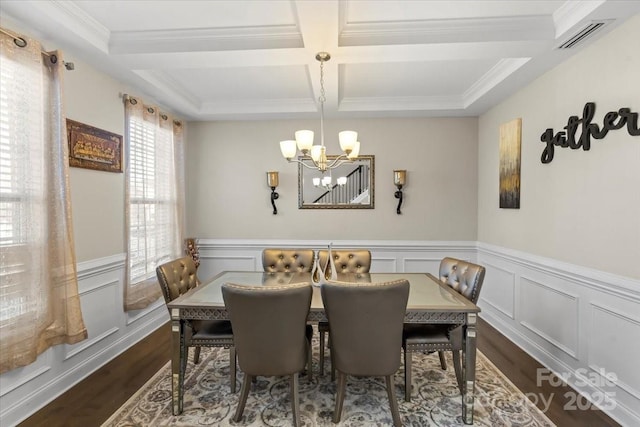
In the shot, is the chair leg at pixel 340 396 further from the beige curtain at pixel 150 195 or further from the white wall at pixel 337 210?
the white wall at pixel 337 210

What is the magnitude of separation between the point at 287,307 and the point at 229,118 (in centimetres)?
314

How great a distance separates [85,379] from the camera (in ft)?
8.41

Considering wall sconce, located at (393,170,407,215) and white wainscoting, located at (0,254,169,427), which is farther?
wall sconce, located at (393,170,407,215)

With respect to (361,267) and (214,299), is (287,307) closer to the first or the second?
(214,299)

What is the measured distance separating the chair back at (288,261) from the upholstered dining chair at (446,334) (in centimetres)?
115

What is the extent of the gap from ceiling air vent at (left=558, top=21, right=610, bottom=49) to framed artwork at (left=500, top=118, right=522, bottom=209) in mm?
957

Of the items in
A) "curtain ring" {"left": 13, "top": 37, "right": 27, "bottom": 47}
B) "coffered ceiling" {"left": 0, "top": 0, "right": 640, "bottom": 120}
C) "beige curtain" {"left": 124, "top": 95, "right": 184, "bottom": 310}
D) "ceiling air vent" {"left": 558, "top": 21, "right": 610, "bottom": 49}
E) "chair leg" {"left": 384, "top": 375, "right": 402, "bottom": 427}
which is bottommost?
"chair leg" {"left": 384, "top": 375, "right": 402, "bottom": 427}

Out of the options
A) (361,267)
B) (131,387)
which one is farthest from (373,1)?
(131,387)

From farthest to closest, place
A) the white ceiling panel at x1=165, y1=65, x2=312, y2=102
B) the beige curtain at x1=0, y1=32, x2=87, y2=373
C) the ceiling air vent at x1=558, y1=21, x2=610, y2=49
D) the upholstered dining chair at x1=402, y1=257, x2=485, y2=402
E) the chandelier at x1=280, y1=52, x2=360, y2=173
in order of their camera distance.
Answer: the white ceiling panel at x1=165, y1=65, x2=312, y2=102
the chandelier at x1=280, y1=52, x2=360, y2=173
the upholstered dining chair at x1=402, y1=257, x2=485, y2=402
the ceiling air vent at x1=558, y1=21, x2=610, y2=49
the beige curtain at x1=0, y1=32, x2=87, y2=373

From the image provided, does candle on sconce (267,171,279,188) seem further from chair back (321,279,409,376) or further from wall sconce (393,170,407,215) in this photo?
chair back (321,279,409,376)

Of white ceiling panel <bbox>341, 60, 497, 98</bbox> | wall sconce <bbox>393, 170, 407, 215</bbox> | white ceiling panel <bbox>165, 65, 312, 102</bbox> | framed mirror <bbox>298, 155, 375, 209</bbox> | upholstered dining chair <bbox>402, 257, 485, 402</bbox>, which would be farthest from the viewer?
framed mirror <bbox>298, 155, 375, 209</bbox>

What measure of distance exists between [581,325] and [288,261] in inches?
93.4

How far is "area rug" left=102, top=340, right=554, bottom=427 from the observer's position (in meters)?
2.08

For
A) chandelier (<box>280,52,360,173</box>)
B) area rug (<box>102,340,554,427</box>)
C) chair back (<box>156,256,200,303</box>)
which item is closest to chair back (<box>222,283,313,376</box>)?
area rug (<box>102,340,554,427</box>)
